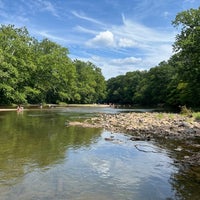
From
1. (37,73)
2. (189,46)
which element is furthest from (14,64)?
(189,46)

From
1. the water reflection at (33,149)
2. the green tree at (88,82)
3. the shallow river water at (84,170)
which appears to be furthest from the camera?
the green tree at (88,82)

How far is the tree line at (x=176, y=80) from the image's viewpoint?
158 ft

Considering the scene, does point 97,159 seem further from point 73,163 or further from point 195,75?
point 195,75

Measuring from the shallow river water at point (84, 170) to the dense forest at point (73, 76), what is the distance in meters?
33.8

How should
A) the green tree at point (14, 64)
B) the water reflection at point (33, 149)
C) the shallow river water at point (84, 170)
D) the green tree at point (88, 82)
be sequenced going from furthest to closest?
1. the green tree at point (88, 82)
2. the green tree at point (14, 64)
3. the water reflection at point (33, 149)
4. the shallow river water at point (84, 170)

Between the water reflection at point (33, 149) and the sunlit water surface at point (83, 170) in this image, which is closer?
the sunlit water surface at point (83, 170)

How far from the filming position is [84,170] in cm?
1213

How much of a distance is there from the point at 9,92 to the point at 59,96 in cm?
3503

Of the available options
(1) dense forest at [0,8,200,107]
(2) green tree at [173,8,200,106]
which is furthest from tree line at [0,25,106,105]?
(2) green tree at [173,8,200,106]

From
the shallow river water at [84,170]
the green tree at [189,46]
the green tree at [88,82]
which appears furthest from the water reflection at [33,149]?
the green tree at [88,82]

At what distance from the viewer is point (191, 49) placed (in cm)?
4734

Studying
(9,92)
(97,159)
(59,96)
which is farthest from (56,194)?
(59,96)

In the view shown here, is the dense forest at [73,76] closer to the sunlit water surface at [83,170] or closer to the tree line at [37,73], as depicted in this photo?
the tree line at [37,73]

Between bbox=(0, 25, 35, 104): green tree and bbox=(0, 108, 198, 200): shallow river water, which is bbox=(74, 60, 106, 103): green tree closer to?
bbox=(0, 25, 35, 104): green tree
